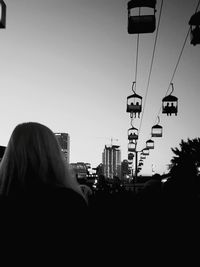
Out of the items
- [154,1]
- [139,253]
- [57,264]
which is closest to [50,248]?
[57,264]

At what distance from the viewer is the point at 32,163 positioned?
184 centimetres

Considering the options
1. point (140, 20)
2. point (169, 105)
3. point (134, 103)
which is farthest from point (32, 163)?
point (134, 103)

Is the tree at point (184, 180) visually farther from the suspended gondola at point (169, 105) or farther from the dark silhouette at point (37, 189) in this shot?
the suspended gondola at point (169, 105)

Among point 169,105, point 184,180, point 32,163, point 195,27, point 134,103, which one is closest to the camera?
point 32,163

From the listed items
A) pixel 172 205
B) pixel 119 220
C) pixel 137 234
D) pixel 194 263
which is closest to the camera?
pixel 194 263

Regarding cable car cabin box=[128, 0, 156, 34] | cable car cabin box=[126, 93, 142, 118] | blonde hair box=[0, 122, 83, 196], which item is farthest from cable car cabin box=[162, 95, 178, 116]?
blonde hair box=[0, 122, 83, 196]

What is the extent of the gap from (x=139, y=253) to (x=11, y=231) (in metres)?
3.63

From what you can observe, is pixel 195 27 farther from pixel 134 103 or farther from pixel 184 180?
pixel 134 103

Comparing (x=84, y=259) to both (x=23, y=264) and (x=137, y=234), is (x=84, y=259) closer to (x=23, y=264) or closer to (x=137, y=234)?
(x=23, y=264)

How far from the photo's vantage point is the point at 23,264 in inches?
63.7

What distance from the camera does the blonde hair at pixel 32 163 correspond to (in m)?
1.77

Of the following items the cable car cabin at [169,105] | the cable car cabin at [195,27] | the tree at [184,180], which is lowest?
the tree at [184,180]

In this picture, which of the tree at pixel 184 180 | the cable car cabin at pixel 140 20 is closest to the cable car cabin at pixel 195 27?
the cable car cabin at pixel 140 20

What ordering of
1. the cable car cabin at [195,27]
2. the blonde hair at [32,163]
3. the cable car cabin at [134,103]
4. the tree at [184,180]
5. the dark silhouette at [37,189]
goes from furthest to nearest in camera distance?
1. the cable car cabin at [134,103]
2. the cable car cabin at [195,27]
3. the tree at [184,180]
4. the blonde hair at [32,163]
5. the dark silhouette at [37,189]
